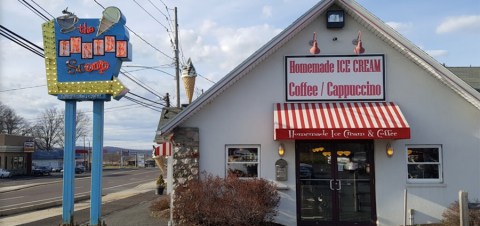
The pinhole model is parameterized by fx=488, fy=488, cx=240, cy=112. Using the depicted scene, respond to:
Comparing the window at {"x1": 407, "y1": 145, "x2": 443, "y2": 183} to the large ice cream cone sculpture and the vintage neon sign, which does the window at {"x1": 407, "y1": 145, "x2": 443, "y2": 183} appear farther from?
the large ice cream cone sculpture

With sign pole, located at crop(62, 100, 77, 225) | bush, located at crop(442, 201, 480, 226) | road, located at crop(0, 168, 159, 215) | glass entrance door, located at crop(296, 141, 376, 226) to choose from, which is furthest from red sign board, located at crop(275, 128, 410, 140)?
road, located at crop(0, 168, 159, 215)

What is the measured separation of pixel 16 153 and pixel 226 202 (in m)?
72.0

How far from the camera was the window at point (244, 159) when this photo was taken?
14.1 metres

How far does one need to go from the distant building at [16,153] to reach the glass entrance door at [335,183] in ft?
223

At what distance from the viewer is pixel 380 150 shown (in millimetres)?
13797

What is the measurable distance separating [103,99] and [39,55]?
3047mm

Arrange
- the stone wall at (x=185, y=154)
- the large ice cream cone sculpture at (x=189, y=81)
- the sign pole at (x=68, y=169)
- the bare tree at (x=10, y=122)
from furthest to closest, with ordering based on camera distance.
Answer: the bare tree at (x=10, y=122) → the large ice cream cone sculpture at (x=189, y=81) → the stone wall at (x=185, y=154) → the sign pole at (x=68, y=169)

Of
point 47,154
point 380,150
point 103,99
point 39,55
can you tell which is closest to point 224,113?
point 103,99

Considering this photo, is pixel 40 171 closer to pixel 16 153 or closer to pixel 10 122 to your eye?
pixel 16 153

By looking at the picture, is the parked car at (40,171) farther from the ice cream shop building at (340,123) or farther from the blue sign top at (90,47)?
the blue sign top at (90,47)

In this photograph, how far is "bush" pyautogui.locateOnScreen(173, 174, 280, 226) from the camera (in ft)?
40.2

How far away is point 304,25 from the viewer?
548 inches

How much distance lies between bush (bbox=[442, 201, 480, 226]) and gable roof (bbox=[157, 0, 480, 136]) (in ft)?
9.64

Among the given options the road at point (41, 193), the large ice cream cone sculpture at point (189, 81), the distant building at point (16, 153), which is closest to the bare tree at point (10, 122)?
the distant building at point (16, 153)
